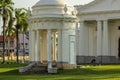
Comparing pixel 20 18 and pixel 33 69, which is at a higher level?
pixel 20 18

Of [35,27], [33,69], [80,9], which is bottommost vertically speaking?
[33,69]

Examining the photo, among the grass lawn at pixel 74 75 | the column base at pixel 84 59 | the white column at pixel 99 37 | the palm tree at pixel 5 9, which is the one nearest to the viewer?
the grass lawn at pixel 74 75

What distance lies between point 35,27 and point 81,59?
29.7 m

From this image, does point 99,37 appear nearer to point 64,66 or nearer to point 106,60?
point 106,60

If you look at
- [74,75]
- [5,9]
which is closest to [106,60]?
[5,9]

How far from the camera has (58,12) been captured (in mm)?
41375

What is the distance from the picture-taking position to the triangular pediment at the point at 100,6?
67.9 meters

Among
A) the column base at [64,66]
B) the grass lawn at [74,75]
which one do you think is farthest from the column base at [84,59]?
the grass lawn at [74,75]

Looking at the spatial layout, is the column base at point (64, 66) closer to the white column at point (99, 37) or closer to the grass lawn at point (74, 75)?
the grass lawn at point (74, 75)

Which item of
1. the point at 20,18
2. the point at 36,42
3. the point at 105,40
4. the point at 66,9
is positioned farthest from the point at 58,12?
the point at 20,18

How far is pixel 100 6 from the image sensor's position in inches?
2712

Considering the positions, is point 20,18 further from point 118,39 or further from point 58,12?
point 58,12

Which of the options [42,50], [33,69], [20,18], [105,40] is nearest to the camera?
[33,69]

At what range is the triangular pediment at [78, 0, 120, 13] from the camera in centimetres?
6794
